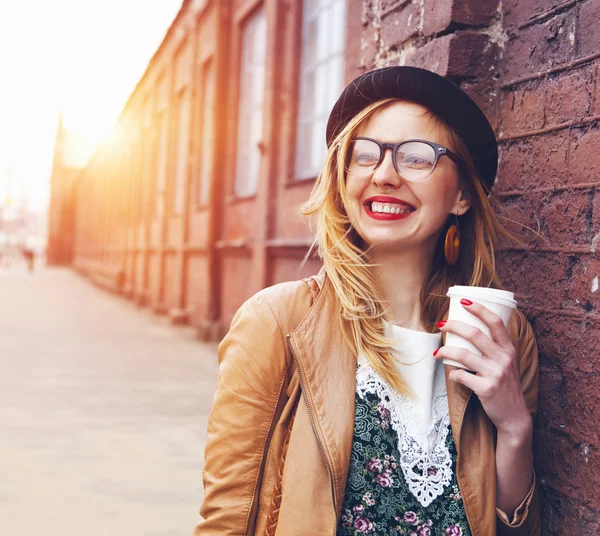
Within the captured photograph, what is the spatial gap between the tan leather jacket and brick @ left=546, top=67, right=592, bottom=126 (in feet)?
2.84

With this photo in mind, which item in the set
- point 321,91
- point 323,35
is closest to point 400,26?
point 321,91

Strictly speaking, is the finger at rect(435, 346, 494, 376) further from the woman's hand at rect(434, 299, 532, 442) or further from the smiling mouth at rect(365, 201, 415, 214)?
the smiling mouth at rect(365, 201, 415, 214)

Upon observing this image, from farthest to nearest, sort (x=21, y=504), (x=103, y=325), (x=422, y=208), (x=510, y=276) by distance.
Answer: (x=103, y=325)
(x=21, y=504)
(x=510, y=276)
(x=422, y=208)

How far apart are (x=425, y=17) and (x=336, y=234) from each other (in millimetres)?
1049

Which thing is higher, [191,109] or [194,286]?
[191,109]

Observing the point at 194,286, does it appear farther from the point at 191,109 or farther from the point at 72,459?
the point at 72,459

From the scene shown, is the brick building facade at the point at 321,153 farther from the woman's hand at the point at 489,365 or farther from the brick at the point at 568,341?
the woman's hand at the point at 489,365

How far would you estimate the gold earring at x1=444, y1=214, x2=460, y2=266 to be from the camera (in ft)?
7.04

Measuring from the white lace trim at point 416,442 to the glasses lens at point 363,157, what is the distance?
51 cm

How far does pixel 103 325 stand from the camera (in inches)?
525

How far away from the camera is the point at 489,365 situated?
1.78m

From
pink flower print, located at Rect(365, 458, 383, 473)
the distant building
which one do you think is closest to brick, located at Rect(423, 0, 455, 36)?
pink flower print, located at Rect(365, 458, 383, 473)

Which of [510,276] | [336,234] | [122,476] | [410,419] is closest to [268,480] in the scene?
[410,419]

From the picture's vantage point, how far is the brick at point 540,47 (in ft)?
7.05
